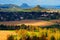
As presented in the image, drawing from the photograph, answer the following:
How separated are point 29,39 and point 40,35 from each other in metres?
0.74

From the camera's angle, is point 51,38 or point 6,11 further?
point 6,11

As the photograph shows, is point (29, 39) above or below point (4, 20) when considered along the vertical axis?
above

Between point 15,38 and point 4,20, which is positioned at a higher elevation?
point 15,38

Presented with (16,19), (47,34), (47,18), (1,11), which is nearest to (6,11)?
(1,11)

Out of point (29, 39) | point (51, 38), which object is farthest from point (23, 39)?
point (51, 38)

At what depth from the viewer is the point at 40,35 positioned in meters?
12.7

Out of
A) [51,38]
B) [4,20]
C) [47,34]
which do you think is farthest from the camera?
[4,20]

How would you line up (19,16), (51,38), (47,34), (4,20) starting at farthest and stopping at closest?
(19,16)
(4,20)
(47,34)
(51,38)

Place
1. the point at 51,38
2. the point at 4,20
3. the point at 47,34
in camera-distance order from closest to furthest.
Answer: the point at 51,38 < the point at 47,34 < the point at 4,20

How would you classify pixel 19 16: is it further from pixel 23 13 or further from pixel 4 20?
pixel 4 20

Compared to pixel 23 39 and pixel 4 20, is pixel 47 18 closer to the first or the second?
pixel 4 20

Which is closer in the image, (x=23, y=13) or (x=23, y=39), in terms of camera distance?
(x=23, y=39)

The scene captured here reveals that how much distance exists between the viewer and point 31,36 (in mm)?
12328

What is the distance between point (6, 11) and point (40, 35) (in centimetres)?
1946
